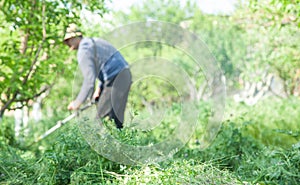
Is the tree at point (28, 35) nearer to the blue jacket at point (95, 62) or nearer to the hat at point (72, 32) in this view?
the hat at point (72, 32)

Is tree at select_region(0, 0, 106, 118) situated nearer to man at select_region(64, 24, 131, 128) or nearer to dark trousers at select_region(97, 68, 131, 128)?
man at select_region(64, 24, 131, 128)

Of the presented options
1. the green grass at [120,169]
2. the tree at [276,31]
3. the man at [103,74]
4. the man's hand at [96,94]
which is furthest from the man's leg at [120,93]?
the tree at [276,31]

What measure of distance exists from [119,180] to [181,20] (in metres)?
27.6

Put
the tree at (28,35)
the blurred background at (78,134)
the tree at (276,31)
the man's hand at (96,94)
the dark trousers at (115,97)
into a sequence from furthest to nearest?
1. the tree at (276,31)
2. the man's hand at (96,94)
3. the dark trousers at (115,97)
4. the tree at (28,35)
5. the blurred background at (78,134)

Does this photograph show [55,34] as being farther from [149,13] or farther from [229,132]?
[149,13]

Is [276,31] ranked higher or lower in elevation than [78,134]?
higher

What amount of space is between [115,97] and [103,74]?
27cm

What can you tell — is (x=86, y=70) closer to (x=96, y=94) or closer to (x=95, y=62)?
(x=95, y=62)

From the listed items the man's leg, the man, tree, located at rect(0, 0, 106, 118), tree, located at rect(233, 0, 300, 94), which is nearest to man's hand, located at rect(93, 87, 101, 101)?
the man

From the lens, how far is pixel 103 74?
4766 mm

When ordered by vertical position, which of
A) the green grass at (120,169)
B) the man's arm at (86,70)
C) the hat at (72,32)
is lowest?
the green grass at (120,169)

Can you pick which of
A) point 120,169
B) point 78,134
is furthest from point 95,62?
point 120,169

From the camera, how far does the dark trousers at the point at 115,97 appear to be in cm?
475

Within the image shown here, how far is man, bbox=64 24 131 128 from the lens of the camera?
14.8 feet
